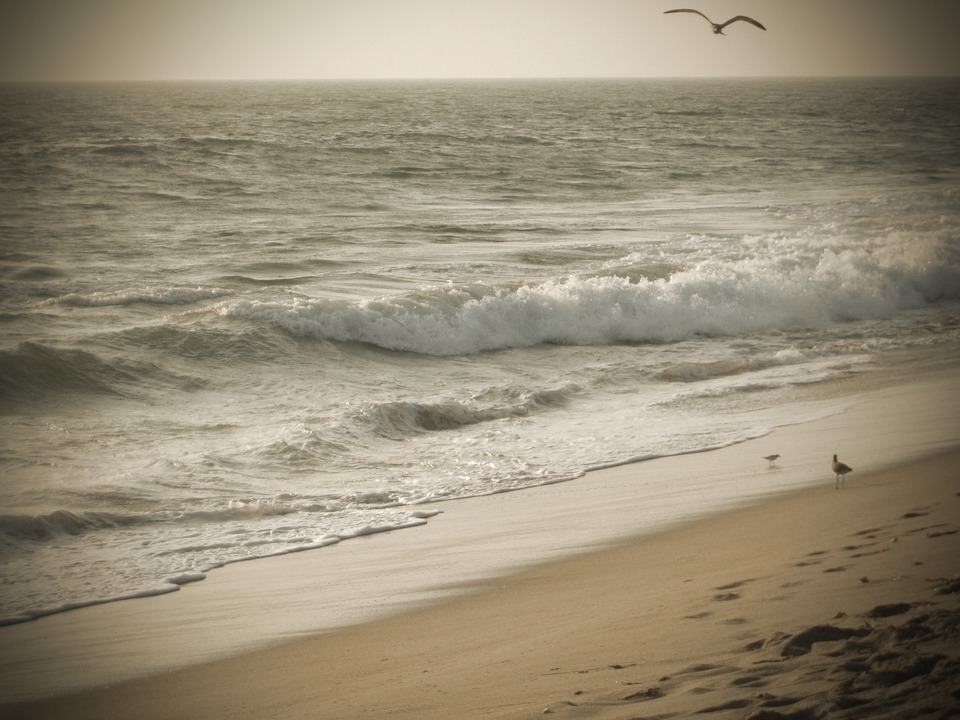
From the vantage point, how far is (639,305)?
48.5 ft

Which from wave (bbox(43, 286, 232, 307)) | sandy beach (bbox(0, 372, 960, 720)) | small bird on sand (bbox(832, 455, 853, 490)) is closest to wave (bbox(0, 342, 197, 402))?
wave (bbox(43, 286, 232, 307))

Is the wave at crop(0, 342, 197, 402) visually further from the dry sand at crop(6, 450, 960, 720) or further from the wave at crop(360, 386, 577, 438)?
the dry sand at crop(6, 450, 960, 720)

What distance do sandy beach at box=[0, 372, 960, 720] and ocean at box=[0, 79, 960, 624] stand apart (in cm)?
78

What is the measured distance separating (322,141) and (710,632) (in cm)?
3956

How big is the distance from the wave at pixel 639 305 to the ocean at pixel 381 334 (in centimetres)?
5

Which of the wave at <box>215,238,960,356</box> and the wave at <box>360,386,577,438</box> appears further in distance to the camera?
the wave at <box>215,238,960,356</box>

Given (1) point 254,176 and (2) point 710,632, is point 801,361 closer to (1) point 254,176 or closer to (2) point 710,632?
(2) point 710,632

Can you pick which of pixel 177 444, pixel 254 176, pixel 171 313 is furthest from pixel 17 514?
A: pixel 254 176

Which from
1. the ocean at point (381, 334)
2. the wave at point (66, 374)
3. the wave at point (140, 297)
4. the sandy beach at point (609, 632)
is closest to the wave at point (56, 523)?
the ocean at point (381, 334)

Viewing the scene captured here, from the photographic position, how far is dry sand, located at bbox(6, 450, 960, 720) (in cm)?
342

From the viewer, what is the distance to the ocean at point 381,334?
733 centimetres

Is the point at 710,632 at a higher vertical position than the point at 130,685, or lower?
higher

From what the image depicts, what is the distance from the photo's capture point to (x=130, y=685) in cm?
446

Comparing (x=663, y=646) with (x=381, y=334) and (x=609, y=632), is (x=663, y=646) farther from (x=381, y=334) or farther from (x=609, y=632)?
(x=381, y=334)
